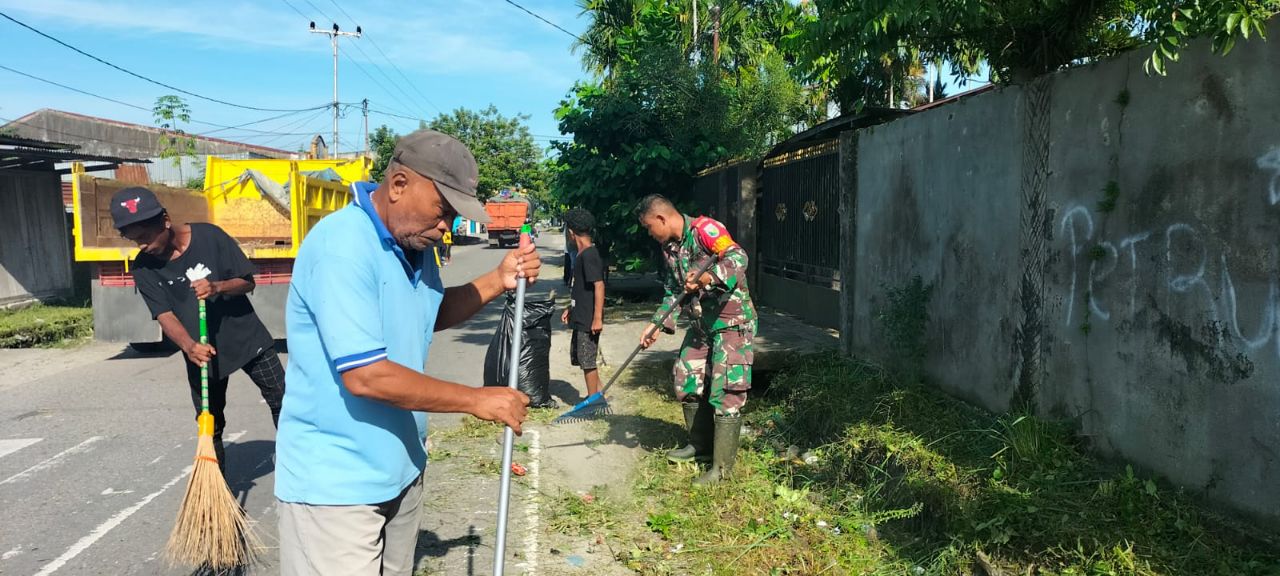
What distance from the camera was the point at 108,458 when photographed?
541 centimetres

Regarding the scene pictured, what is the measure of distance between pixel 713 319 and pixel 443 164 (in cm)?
290

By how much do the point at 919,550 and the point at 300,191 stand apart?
335 inches

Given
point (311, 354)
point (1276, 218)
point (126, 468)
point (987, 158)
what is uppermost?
point (987, 158)

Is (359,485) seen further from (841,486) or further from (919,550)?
(841,486)

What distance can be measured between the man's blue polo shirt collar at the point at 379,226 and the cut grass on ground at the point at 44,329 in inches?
413

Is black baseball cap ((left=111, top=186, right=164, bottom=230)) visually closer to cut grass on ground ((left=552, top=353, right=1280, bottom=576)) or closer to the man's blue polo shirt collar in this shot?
the man's blue polo shirt collar

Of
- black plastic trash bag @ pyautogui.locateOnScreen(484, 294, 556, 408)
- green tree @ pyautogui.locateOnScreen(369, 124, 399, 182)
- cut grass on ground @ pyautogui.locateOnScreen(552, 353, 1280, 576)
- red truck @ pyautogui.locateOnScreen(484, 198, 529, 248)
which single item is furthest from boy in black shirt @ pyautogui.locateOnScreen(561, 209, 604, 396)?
green tree @ pyautogui.locateOnScreen(369, 124, 399, 182)

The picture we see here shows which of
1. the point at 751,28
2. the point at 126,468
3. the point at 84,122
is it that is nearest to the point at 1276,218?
the point at 126,468

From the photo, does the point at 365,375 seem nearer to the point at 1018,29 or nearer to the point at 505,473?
the point at 505,473

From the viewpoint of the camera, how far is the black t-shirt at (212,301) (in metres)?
4.21

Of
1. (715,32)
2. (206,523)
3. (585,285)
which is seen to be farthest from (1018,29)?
(715,32)

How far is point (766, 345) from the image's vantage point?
25.4 ft

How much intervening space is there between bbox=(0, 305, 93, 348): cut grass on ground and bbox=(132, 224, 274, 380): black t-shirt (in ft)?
25.4

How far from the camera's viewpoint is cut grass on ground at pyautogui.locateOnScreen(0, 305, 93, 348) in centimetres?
1010
